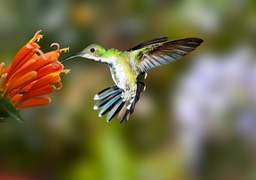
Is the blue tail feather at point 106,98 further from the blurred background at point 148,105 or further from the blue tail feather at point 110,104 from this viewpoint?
the blurred background at point 148,105

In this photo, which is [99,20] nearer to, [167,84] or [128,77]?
[167,84]

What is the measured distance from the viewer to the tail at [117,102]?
1.76 feet

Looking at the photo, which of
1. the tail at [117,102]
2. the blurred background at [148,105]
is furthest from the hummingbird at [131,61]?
the blurred background at [148,105]

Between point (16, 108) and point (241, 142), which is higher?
point (241, 142)

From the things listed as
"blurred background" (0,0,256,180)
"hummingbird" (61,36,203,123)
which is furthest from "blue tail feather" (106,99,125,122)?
"blurred background" (0,0,256,180)

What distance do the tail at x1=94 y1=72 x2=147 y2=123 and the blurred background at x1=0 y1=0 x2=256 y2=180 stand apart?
81 cm

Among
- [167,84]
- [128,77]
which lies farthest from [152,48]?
[167,84]

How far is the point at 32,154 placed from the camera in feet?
4.77

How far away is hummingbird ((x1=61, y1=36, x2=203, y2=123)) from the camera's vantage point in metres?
0.52

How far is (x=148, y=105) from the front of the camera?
144cm

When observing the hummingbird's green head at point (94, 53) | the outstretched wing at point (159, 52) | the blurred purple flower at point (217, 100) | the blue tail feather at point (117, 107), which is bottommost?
the blue tail feather at point (117, 107)

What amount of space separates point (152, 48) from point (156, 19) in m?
0.89

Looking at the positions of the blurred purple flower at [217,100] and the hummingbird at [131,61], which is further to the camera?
the blurred purple flower at [217,100]

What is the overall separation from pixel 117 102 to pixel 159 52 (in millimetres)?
59
